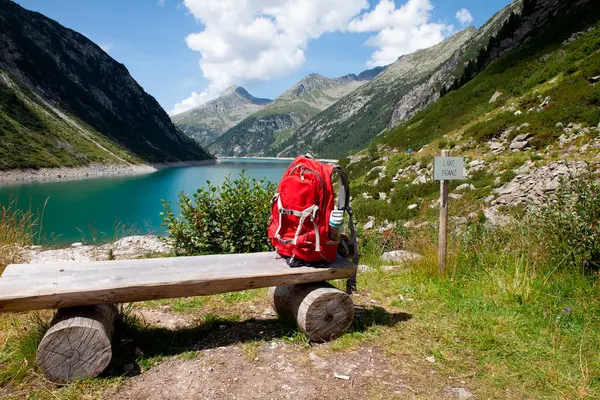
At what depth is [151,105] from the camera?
155875mm

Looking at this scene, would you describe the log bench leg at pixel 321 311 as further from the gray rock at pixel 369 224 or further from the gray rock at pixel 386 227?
the gray rock at pixel 369 224

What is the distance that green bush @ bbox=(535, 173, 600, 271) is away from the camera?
4.08 meters

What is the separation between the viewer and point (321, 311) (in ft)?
11.5

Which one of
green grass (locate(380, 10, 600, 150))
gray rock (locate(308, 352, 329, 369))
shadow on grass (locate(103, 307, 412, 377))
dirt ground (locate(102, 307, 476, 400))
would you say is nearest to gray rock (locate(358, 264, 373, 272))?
shadow on grass (locate(103, 307, 412, 377))

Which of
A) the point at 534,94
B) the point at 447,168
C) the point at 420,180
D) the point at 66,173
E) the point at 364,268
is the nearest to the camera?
the point at 447,168

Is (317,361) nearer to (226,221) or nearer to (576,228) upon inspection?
(576,228)

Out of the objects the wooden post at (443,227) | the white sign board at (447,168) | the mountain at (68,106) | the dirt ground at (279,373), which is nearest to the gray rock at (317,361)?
the dirt ground at (279,373)

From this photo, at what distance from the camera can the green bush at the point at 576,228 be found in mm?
4078

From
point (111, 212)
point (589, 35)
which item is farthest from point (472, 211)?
point (111, 212)

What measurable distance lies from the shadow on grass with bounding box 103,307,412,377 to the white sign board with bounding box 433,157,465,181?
183 cm

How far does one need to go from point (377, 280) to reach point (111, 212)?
1163 inches

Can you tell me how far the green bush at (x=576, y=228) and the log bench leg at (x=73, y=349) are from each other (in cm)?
489

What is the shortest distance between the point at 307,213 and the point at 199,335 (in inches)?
67.2

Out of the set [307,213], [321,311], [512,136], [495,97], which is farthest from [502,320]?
[495,97]
